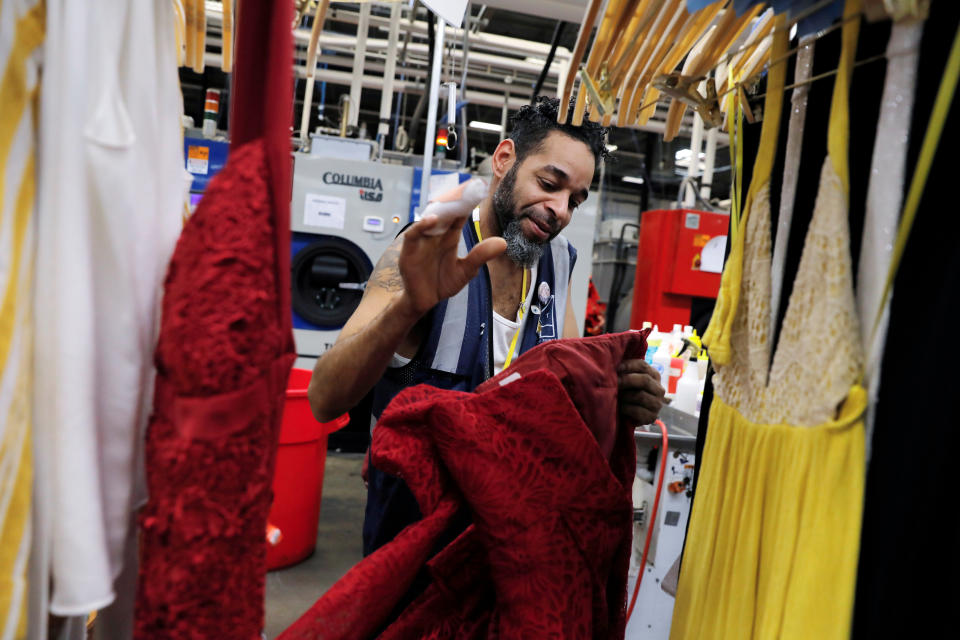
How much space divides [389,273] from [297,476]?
1677 mm

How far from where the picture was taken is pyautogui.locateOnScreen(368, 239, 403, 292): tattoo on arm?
1.53 meters

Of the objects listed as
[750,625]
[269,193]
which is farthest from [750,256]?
[269,193]

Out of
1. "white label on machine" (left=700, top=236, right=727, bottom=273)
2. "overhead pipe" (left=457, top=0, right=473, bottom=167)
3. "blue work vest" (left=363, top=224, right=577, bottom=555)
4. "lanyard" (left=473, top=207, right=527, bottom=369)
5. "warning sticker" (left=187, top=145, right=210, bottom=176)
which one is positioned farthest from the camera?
"white label on machine" (left=700, top=236, right=727, bottom=273)

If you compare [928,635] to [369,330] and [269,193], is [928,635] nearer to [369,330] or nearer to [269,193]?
[269,193]

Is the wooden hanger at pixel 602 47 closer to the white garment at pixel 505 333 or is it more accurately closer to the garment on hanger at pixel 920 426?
the garment on hanger at pixel 920 426

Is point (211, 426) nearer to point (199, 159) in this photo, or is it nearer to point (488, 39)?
point (199, 159)

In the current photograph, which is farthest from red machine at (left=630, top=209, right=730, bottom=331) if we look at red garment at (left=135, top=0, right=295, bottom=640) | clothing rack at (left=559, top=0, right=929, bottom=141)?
red garment at (left=135, top=0, right=295, bottom=640)

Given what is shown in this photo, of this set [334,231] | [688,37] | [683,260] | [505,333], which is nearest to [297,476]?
[505,333]

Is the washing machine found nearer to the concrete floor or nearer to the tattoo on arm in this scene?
the concrete floor

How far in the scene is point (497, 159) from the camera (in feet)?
6.39

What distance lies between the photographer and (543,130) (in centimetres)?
183

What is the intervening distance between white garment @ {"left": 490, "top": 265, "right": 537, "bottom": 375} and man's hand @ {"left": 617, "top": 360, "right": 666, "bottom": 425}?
27.4 inches

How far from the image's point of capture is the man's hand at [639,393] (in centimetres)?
100

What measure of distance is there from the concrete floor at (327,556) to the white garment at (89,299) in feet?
7.44
